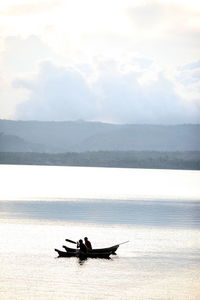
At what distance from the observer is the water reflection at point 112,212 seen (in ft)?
343

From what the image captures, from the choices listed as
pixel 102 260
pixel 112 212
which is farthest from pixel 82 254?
pixel 112 212

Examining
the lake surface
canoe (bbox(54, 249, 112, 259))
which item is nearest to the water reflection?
the lake surface

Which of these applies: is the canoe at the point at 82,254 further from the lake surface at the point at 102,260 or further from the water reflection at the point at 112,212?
the water reflection at the point at 112,212

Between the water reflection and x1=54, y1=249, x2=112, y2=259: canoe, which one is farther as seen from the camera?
the water reflection

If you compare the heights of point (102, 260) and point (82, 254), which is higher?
point (82, 254)

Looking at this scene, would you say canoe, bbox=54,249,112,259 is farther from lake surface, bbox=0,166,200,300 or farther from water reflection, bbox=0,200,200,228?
water reflection, bbox=0,200,200,228

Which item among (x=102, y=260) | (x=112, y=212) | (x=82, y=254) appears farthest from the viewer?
(x=112, y=212)

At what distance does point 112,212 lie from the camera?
121 metres

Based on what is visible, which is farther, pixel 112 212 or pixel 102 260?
pixel 112 212

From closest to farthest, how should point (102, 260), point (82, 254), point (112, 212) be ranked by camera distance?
point (102, 260), point (82, 254), point (112, 212)

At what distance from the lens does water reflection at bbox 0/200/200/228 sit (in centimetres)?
10459

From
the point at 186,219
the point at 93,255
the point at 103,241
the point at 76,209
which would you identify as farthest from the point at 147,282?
the point at 76,209

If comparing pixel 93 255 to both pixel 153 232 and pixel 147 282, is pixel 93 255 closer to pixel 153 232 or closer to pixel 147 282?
pixel 147 282

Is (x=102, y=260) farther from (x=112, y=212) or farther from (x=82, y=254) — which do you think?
(x=112, y=212)
